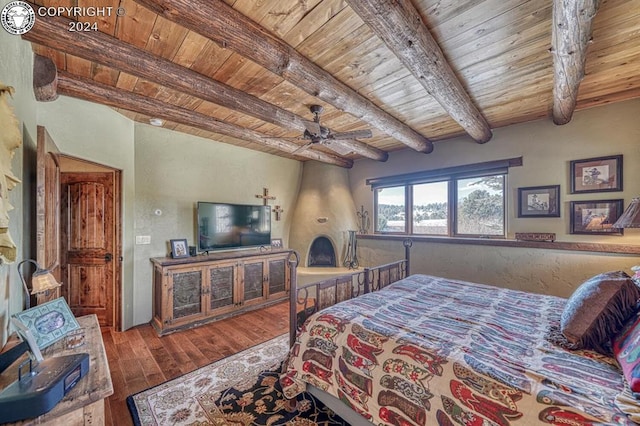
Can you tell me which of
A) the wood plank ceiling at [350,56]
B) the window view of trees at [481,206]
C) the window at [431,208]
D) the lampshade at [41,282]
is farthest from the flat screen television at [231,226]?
the window view of trees at [481,206]

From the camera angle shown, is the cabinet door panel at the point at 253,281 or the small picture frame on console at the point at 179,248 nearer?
the small picture frame on console at the point at 179,248

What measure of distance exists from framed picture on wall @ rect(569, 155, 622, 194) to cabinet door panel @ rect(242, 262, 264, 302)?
431 centimetres

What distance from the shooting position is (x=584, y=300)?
152 cm

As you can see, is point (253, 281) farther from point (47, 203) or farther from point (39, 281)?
point (39, 281)

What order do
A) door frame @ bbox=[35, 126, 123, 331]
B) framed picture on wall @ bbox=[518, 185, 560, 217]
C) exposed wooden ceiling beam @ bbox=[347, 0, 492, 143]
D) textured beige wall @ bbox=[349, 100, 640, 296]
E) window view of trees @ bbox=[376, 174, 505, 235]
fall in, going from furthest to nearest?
window view of trees @ bbox=[376, 174, 505, 235] → framed picture on wall @ bbox=[518, 185, 560, 217] → textured beige wall @ bbox=[349, 100, 640, 296] → door frame @ bbox=[35, 126, 123, 331] → exposed wooden ceiling beam @ bbox=[347, 0, 492, 143]

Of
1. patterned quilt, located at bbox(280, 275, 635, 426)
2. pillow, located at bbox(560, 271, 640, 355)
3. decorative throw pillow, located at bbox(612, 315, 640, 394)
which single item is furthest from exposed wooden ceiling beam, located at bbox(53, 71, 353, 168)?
decorative throw pillow, located at bbox(612, 315, 640, 394)

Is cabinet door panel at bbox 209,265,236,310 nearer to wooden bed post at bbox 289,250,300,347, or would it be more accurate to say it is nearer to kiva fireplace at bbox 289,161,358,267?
kiva fireplace at bbox 289,161,358,267

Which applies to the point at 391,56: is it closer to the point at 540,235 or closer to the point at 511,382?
the point at 511,382

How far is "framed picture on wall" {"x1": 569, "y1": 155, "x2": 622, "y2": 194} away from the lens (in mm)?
2777

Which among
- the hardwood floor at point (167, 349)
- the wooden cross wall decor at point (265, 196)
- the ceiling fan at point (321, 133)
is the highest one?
the ceiling fan at point (321, 133)

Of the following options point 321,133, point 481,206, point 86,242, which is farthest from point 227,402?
point 481,206

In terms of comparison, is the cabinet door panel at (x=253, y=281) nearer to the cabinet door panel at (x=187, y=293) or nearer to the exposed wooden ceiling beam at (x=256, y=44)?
the cabinet door panel at (x=187, y=293)

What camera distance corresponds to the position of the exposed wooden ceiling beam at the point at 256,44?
1.42 m

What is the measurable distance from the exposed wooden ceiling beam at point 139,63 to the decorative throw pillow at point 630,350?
9.90 ft
